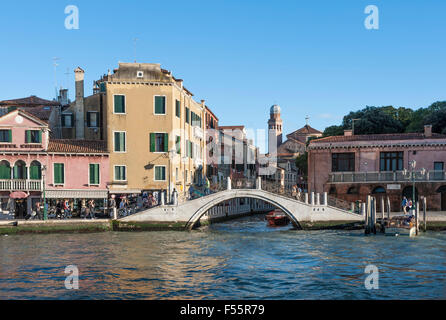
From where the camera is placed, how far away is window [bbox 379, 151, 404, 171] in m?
34.7

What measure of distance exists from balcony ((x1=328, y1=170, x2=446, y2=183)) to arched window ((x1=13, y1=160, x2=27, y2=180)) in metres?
20.7

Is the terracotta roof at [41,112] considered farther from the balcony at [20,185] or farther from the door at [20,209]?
the door at [20,209]

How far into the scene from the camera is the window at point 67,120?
3509 cm

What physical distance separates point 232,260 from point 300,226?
34.5 feet

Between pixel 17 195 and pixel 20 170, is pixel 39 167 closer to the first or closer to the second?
pixel 20 170

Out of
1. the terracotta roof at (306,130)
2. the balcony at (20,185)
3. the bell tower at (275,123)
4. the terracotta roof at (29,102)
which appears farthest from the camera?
the bell tower at (275,123)

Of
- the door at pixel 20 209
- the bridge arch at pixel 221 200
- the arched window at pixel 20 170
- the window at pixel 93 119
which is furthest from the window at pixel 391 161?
the door at pixel 20 209

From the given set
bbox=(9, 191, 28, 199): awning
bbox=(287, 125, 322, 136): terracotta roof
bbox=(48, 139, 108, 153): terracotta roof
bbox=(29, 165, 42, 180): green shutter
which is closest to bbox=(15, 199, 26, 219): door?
bbox=(9, 191, 28, 199): awning

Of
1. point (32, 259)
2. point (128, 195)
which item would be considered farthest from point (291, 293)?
point (128, 195)

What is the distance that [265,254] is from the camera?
864 inches

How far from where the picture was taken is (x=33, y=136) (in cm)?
3142

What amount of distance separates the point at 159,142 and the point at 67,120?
7623 millimetres

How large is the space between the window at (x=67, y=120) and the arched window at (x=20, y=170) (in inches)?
191
